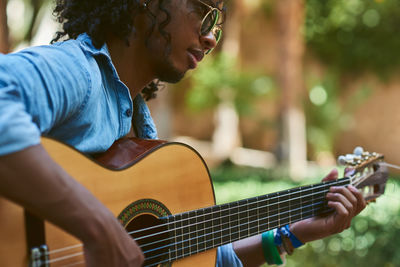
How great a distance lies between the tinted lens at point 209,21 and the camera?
1.95m

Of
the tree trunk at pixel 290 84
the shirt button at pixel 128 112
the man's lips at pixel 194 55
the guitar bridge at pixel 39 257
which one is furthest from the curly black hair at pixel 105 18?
the tree trunk at pixel 290 84

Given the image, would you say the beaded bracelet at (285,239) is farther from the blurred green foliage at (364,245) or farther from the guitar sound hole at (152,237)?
the blurred green foliage at (364,245)

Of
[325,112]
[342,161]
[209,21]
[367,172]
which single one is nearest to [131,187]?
[209,21]

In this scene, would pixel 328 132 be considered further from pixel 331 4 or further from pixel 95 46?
pixel 95 46

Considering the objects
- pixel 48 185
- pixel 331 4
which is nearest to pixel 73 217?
pixel 48 185

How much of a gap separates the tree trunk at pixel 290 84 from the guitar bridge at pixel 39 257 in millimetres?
7507

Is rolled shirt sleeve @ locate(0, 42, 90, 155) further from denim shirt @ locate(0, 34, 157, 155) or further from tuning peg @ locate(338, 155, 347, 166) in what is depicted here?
tuning peg @ locate(338, 155, 347, 166)

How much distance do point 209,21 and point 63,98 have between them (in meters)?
0.82

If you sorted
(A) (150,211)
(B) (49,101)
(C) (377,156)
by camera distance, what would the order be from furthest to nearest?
(C) (377,156)
(A) (150,211)
(B) (49,101)

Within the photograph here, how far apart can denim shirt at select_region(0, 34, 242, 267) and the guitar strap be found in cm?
22

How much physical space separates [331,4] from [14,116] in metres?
13.5

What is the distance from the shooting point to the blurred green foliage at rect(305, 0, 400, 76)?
1334cm

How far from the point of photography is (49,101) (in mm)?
1338

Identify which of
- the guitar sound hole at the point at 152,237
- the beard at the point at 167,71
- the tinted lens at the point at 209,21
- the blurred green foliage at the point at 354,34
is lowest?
the guitar sound hole at the point at 152,237
